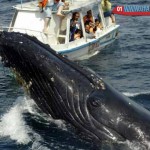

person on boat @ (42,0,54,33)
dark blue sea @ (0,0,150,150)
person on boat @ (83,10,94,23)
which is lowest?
dark blue sea @ (0,0,150,150)

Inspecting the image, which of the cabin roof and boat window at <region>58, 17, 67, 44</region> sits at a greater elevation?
the cabin roof

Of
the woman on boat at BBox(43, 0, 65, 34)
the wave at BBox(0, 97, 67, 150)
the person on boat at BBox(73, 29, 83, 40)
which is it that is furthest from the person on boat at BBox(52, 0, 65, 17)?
the wave at BBox(0, 97, 67, 150)

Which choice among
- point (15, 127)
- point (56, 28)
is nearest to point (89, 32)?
point (56, 28)

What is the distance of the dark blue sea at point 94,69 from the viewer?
12.7 meters

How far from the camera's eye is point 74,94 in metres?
11.9

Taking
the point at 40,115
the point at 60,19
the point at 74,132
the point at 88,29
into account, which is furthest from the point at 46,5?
the point at 74,132

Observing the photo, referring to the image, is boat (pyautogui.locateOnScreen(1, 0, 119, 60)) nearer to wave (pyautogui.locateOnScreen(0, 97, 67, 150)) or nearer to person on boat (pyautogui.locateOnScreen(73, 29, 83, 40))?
person on boat (pyautogui.locateOnScreen(73, 29, 83, 40))

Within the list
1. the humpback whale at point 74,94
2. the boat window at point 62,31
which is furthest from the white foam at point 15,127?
the boat window at point 62,31

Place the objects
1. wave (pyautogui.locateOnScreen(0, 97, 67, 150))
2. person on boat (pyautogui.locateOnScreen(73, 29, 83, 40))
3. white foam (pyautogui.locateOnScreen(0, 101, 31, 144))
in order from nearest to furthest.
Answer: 1. wave (pyautogui.locateOnScreen(0, 97, 67, 150))
2. white foam (pyautogui.locateOnScreen(0, 101, 31, 144))
3. person on boat (pyautogui.locateOnScreen(73, 29, 83, 40))

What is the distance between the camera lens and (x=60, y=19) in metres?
25.4

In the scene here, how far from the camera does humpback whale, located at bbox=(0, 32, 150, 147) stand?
1148cm

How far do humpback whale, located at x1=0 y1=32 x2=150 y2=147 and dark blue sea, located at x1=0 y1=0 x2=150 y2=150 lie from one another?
0.32m

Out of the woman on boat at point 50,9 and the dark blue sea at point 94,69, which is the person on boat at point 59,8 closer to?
the woman on boat at point 50,9

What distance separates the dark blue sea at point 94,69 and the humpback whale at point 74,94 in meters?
0.32
